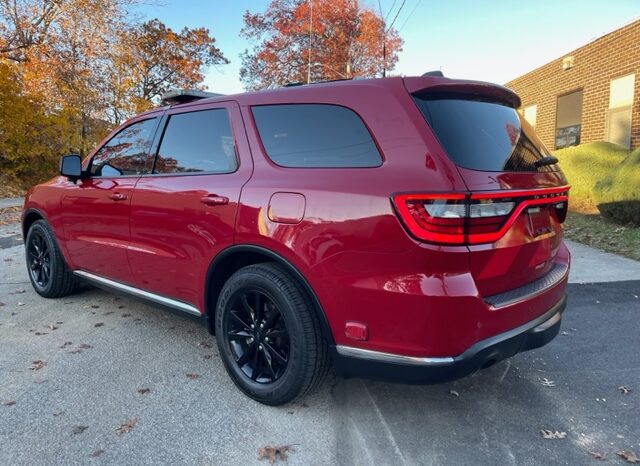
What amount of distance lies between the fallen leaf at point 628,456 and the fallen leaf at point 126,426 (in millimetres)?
2519

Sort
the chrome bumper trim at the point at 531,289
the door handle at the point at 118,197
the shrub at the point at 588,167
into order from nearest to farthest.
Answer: the chrome bumper trim at the point at 531,289 < the door handle at the point at 118,197 < the shrub at the point at 588,167

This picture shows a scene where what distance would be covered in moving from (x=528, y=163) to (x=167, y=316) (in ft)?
10.7

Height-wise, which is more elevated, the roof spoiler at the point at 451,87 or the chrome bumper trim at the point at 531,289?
the roof spoiler at the point at 451,87

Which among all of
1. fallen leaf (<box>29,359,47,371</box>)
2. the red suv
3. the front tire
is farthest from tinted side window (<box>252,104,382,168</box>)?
fallen leaf (<box>29,359,47,371</box>)

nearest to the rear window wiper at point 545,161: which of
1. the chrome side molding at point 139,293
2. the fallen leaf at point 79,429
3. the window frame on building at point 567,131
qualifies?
the chrome side molding at point 139,293

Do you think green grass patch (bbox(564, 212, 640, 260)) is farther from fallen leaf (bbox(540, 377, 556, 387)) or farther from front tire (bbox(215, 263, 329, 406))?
front tire (bbox(215, 263, 329, 406))

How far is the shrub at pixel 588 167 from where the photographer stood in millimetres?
9633

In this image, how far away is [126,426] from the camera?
257 cm

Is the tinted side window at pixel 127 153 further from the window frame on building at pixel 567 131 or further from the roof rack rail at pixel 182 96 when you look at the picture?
the window frame on building at pixel 567 131

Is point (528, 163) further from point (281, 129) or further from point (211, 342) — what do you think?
point (211, 342)

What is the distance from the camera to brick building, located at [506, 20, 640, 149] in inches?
416

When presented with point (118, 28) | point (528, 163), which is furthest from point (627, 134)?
point (118, 28)

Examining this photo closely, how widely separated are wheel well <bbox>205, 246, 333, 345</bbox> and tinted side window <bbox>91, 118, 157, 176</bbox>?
1128 millimetres

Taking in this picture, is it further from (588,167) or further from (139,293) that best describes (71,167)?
(588,167)
